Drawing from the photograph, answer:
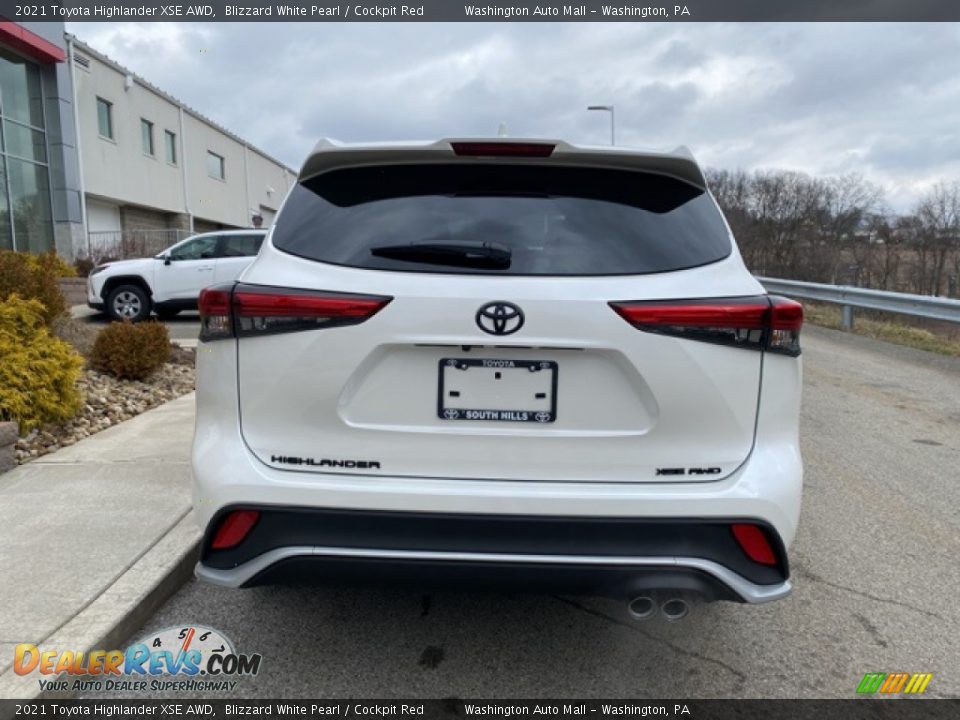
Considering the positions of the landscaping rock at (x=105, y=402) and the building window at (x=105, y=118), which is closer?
the landscaping rock at (x=105, y=402)

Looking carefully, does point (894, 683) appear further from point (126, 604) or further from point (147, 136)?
point (147, 136)

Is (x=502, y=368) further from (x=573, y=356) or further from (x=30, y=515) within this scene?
(x=30, y=515)

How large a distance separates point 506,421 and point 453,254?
57 centimetres

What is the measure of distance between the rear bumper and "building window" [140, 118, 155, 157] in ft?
101

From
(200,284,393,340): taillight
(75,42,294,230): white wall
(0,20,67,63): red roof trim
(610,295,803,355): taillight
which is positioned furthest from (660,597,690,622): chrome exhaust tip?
(75,42,294,230): white wall

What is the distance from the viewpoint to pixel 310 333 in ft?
7.11

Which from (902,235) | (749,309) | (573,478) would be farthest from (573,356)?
(902,235)

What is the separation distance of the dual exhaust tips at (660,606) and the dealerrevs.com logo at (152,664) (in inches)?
57.5

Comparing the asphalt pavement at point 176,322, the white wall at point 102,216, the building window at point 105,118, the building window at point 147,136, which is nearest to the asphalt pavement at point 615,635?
the asphalt pavement at point 176,322

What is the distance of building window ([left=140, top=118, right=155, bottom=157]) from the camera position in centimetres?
2831

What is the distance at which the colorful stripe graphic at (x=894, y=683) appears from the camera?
2.53 meters

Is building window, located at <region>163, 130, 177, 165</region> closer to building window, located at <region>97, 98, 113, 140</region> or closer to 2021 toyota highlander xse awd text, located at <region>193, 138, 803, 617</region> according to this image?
building window, located at <region>97, 98, 113, 140</region>

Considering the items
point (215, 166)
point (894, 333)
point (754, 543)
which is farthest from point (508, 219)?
point (215, 166)

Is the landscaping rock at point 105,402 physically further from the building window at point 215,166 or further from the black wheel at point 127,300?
the building window at point 215,166
